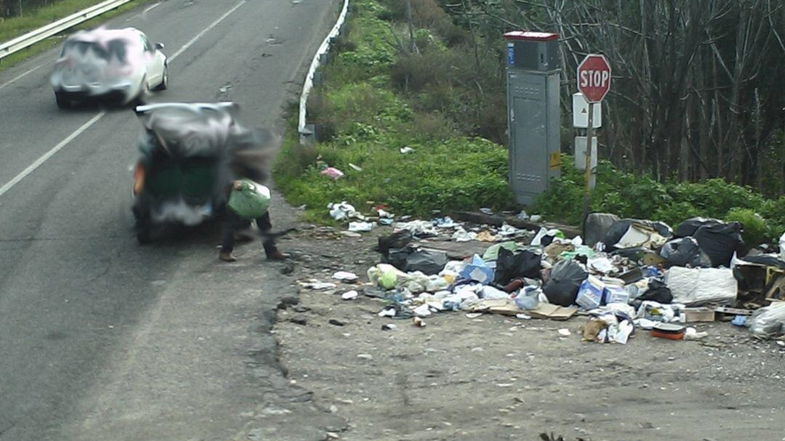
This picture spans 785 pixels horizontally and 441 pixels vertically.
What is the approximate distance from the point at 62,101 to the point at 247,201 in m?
11.2

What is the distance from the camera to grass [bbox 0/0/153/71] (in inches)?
1240

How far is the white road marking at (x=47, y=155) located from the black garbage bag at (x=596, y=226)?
8022 mm

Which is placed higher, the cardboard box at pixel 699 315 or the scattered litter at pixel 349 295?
the scattered litter at pixel 349 295

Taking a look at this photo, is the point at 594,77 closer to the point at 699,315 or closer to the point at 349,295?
the point at 699,315

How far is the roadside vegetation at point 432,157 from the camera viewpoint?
15367 millimetres

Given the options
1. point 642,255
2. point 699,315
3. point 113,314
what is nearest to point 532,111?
point 642,255

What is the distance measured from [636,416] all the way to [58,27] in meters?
27.7

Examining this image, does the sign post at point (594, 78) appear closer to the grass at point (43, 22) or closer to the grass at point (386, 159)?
the grass at point (386, 159)

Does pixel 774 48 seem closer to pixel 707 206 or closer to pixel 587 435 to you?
pixel 707 206

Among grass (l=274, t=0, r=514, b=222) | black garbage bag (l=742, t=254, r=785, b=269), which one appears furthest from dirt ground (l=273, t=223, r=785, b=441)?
grass (l=274, t=0, r=514, b=222)

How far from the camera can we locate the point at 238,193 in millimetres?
13516

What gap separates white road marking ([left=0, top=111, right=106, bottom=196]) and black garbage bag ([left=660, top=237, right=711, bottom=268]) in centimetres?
910

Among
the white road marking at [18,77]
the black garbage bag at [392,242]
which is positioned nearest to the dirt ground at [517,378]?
the black garbage bag at [392,242]

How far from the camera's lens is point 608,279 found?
12.7 meters
